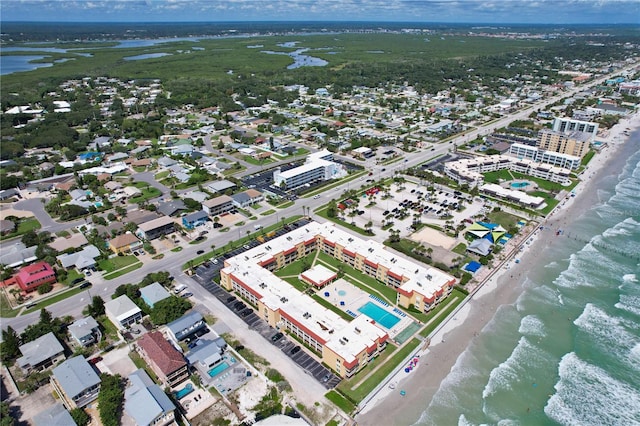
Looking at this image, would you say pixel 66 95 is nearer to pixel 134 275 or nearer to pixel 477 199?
pixel 134 275

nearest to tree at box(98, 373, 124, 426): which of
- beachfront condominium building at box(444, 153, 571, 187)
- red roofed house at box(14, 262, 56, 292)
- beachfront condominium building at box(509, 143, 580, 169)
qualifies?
red roofed house at box(14, 262, 56, 292)

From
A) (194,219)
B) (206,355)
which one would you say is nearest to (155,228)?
(194,219)

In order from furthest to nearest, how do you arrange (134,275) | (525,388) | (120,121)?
(120,121), (134,275), (525,388)

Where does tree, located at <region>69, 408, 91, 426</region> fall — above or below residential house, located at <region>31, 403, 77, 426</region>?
below

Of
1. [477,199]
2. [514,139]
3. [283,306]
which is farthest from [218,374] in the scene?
[514,139]

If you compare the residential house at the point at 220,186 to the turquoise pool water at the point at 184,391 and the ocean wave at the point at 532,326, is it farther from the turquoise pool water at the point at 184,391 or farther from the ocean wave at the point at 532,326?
the ocean wave at the point at 532,326

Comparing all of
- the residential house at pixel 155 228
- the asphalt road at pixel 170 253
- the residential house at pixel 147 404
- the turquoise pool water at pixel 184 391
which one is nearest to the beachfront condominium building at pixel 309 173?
the asphalt road at pixel 170 253

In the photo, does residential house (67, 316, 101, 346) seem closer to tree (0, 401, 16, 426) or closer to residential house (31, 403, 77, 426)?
tree (0, 401, 16, 426)
